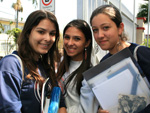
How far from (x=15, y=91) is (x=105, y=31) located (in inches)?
34.6

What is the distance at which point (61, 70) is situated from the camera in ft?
5.54

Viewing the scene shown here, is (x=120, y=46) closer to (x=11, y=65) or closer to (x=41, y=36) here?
(x=41, y=36)

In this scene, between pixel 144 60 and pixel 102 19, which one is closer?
pixel 144 60

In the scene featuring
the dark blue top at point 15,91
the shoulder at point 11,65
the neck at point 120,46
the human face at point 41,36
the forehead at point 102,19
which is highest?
the forehead at point 102,19

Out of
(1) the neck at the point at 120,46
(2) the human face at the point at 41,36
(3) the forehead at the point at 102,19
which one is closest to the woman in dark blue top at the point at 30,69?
(2) the human face at the point at 41,36

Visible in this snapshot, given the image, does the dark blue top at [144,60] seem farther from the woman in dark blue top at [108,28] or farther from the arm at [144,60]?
the woman in dark blue top at [108,28]

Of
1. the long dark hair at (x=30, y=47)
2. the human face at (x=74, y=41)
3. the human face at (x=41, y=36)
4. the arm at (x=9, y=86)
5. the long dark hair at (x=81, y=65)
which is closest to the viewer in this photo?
the arm at (x=9, y=86)

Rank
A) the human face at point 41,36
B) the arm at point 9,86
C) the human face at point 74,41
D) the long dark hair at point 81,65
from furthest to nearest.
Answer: the human face at point 74,41 < the long dark hair at point 81,65 < the human face at point 41,36 < the arm at point 9,86

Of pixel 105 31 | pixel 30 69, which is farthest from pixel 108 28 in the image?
pixel 30 69

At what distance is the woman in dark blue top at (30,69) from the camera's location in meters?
1.02

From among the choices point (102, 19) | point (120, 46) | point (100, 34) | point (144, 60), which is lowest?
point (144, 60)

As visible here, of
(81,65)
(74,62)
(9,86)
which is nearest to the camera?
(9,86)

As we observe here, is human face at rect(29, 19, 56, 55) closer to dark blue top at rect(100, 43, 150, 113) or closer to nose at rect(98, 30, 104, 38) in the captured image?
nose at rect(98, 30, 104, 38)

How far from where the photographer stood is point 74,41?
163cm
